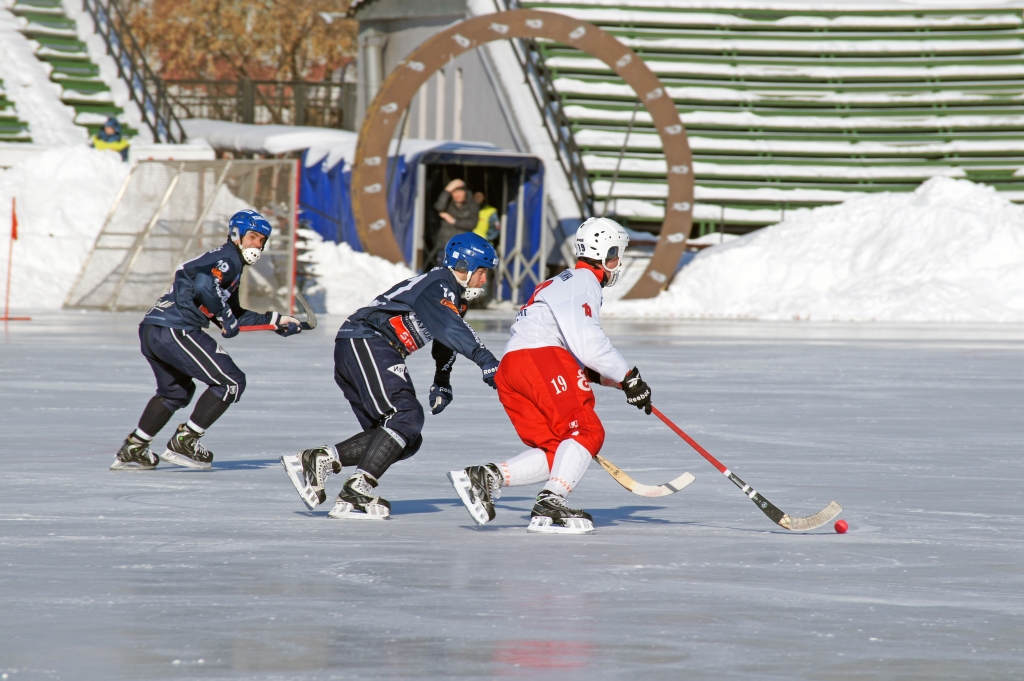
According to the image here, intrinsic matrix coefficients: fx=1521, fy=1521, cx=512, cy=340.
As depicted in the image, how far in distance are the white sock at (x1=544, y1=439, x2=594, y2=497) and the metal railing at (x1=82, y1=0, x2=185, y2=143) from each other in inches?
951

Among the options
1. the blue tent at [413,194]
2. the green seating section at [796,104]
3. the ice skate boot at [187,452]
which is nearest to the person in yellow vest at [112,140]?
the blue tent at [413,194]

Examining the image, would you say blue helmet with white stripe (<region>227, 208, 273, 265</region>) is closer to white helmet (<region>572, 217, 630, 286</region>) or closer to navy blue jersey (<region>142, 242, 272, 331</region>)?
navy blue jersey (<region>142, 242, 272, 331</region>)

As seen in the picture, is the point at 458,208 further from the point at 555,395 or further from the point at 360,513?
the point at 555,395

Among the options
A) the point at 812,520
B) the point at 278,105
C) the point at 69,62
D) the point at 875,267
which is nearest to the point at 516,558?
the point at 812,520

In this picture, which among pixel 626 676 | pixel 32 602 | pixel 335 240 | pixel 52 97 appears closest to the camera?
pixel 626 676

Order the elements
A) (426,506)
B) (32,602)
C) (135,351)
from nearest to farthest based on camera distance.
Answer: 1. (32,602)
2. (426,506)
3. (135,351)

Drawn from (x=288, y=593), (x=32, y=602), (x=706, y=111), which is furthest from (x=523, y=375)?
(x=706, y=111)

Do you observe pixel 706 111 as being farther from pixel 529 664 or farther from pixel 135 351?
pixel 529 664

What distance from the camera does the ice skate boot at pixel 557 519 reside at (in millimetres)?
5766

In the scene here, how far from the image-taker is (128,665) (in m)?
3.69

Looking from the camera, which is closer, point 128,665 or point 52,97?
point 128,665

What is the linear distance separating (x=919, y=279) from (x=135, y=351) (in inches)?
529

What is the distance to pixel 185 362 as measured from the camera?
25.2 feet

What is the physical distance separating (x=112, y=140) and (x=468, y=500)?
2133 cm
